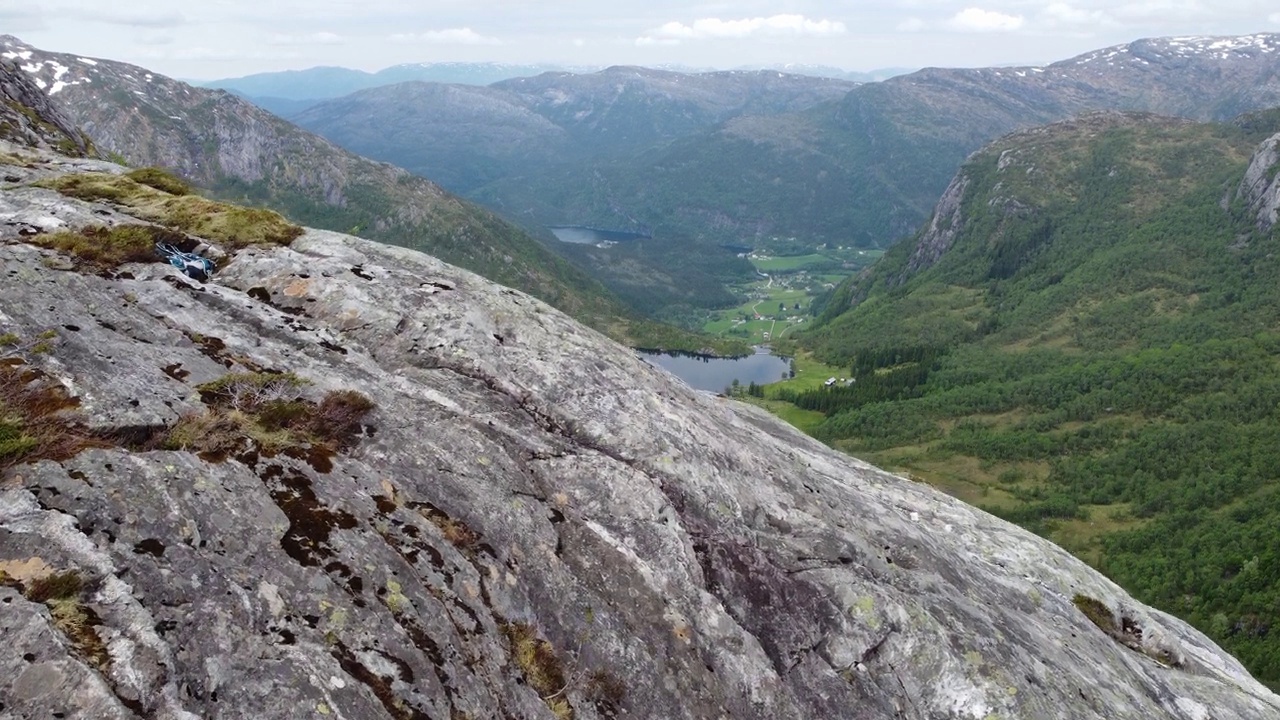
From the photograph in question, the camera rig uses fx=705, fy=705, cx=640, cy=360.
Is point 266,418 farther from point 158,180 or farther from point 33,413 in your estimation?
point 158,180

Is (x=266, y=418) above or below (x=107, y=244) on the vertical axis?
below

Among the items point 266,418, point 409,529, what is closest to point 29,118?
point 266,418

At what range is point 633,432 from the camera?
67.7ft

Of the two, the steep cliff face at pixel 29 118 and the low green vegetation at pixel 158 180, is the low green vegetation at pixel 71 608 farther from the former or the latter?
the steep cliff face at pixel 29 118

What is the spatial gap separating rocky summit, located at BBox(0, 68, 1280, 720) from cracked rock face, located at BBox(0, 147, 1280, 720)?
7 centimetres

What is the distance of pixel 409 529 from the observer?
50.3 ft

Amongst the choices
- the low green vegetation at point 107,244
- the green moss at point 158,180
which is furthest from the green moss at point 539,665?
the green moss at point 158,180

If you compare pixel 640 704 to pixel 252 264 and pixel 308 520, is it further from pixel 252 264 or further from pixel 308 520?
pixel 252 264

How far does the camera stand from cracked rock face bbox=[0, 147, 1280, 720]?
11.5 metres

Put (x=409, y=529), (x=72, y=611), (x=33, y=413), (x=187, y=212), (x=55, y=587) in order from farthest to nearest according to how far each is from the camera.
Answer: (x=187, y=212)
(x=409, y=529)
(x=33, y=413)
(x=55, y=587)
(x=72, y=611)

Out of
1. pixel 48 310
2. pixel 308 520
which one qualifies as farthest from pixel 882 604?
pixel 48 310

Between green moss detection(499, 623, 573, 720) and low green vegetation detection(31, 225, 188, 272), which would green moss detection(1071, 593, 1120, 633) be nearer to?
green moss detection(499, 623, 573, 720)

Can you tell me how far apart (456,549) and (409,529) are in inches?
43.4

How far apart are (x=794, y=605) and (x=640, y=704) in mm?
5405
